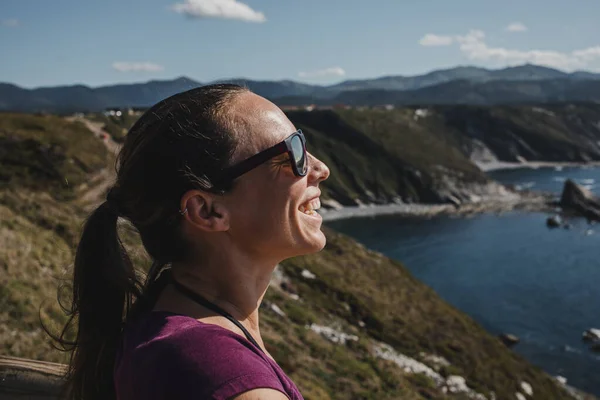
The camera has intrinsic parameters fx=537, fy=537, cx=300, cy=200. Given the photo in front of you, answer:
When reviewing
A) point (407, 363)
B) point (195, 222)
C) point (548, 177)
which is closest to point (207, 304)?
point (195, 222)


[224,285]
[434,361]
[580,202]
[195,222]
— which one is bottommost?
[580,202]

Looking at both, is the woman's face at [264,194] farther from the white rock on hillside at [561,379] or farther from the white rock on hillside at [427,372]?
the white rock on hillside at [561,379]

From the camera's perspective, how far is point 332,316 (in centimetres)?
2297

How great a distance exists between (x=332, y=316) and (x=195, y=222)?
70.6 ft

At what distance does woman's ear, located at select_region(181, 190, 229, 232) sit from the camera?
2.06 m

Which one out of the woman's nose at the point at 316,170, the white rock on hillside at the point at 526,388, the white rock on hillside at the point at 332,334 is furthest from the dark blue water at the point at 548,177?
the woman's nose at the point at 316,170

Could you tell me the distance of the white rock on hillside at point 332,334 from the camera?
18109 millimetres

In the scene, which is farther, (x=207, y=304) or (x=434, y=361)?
(x=434, y=361)

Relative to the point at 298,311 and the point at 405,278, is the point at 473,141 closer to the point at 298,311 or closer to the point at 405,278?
the point at 405,278

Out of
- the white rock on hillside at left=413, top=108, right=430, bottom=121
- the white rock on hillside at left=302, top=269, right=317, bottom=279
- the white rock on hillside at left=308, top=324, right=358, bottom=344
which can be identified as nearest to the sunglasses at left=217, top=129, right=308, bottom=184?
the white rock on hillside at left=308, top=324, right=358, bottom=344

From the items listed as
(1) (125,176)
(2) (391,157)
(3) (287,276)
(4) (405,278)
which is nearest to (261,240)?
(1) (125,176)

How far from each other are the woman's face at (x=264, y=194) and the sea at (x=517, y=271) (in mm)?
38182

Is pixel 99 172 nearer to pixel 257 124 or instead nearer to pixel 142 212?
pixel 142 212

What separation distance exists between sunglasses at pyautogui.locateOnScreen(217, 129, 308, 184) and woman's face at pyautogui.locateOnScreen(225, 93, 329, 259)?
0.02m
